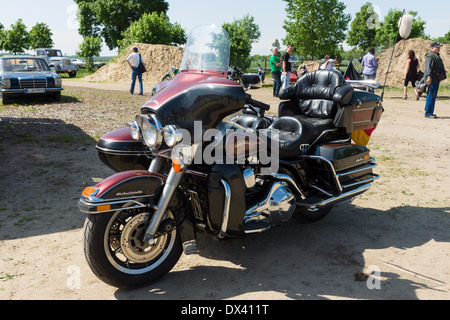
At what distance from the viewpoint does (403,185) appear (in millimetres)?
5754

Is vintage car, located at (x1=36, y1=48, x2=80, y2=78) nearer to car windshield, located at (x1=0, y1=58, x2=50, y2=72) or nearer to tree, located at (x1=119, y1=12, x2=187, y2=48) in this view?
tree, located at (x1=119, y1=12, x2=187, y2=48)

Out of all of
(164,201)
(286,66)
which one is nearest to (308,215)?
(164,201)

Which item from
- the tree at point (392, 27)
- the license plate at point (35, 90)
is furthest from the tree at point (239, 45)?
the tree at point (392, 27)

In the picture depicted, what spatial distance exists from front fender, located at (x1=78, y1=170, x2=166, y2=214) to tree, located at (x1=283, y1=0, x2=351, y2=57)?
111 feet

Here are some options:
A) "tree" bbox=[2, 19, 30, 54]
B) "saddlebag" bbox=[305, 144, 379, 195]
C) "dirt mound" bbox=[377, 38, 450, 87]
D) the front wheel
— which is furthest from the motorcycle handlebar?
"tree" bbox=[2, 19, 30, 54]

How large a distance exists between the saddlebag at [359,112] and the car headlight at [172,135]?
2095 mm

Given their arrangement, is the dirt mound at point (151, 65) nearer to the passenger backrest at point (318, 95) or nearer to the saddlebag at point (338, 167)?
the passenger backrest at point (318, 95)

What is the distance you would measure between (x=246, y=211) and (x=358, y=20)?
60.4 meters

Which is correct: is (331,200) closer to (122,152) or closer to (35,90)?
(122,152)

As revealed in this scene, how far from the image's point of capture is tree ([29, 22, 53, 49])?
5356 cm

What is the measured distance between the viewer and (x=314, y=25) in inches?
1358

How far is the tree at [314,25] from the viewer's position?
34.4 meters

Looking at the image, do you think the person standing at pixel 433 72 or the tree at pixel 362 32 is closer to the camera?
the person standing at pixel 433 72
